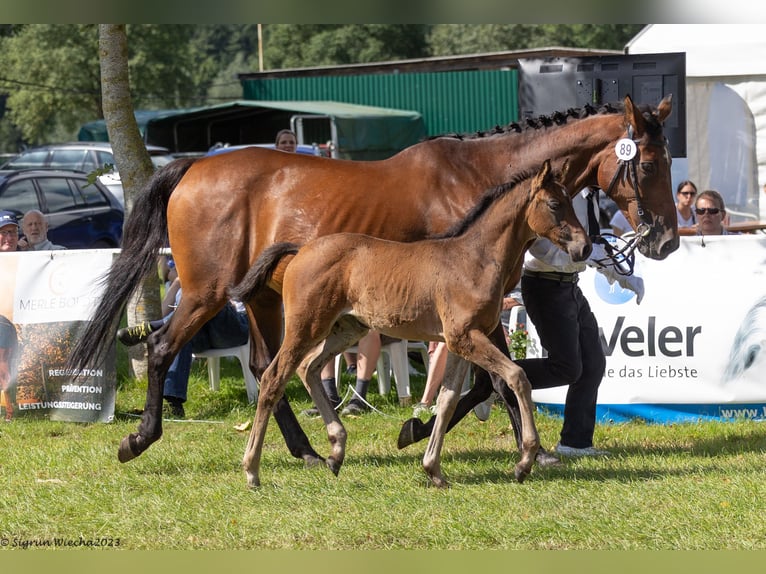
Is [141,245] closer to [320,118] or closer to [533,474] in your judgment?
[533,474]

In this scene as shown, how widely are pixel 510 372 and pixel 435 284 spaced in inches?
24.5

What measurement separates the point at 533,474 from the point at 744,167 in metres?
8.67

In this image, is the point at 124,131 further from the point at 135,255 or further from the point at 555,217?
the point at 555,217

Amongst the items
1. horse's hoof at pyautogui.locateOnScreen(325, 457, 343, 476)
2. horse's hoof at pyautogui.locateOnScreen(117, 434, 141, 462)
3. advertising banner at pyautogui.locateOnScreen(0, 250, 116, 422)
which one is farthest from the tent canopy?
horse's hoof at pyautogui.locateOnScreen(325, 457, 343, 476)

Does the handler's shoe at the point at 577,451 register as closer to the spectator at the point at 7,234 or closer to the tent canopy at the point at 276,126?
the spectator at the point at 7,234

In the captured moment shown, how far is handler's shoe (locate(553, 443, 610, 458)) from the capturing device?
→ 6480 mm

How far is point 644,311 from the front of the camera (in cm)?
773

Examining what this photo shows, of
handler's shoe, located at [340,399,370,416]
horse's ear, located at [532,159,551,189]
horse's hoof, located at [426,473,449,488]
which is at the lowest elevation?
handler's shoe, located at [340,399,370,416]

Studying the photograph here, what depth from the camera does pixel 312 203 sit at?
6219 mm

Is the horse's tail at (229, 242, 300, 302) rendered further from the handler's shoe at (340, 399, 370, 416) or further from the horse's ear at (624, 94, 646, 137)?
the handler's shoe at (340, 399, 370, 416)

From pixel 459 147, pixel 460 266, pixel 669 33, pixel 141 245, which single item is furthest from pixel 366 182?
pixel 669 33

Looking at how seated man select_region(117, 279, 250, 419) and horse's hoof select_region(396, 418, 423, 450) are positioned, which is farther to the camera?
seated man select_region(117, 279, 250, 419)

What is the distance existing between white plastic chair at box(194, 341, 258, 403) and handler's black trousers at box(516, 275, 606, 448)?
2.98 m

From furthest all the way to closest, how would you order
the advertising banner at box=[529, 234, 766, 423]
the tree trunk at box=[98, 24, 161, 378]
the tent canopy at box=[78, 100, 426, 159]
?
→ the tent canopy at box=[78, 100, 426, 159] → the tree trunk at box=[98, 24, 161, 378] → the advertising banner at box=[529, 234, 766, 423]
